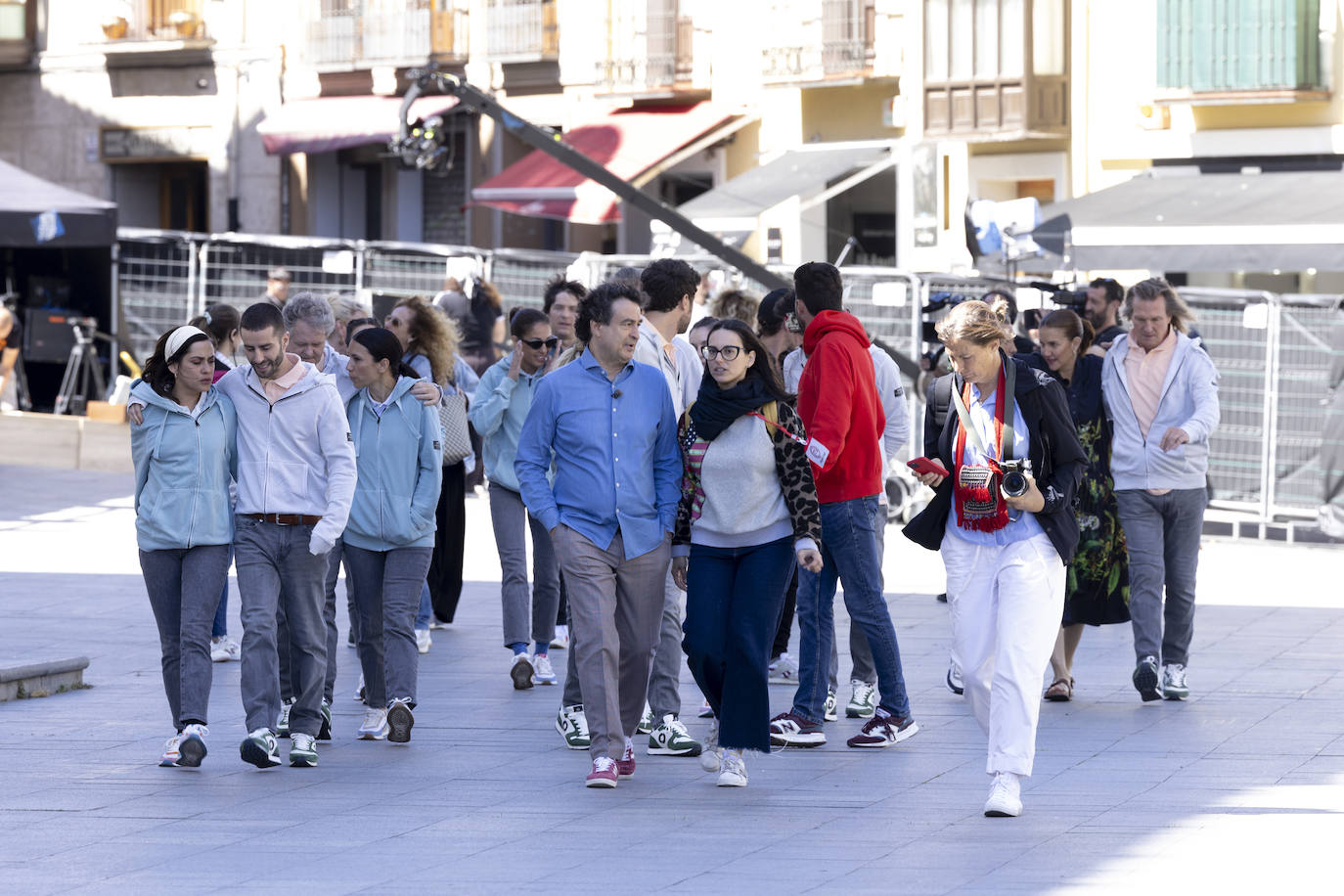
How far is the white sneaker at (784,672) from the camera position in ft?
34.6

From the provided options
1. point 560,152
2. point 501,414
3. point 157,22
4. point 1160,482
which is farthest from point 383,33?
point 1160,482

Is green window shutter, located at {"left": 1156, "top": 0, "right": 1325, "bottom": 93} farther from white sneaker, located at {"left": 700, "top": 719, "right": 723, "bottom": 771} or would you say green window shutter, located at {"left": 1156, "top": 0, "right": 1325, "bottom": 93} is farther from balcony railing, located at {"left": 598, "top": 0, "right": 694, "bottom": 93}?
white sneaker, located at {"left": 700, "top": 719, "right": 723, "bottom": 771}

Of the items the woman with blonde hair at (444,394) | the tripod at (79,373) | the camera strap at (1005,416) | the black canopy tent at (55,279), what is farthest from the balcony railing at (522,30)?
the camera strap at (1005,416)

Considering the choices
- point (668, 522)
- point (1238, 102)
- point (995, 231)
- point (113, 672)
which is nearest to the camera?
point (668, 522)

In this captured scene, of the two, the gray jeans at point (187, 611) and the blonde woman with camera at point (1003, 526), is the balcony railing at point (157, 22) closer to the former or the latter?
the gray jeans at point (187, 611)

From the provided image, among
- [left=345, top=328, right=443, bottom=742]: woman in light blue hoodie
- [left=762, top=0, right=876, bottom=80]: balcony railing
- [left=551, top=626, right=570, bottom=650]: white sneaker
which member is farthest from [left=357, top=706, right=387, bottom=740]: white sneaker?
[left=762, top=0, right=876, bottom=80]: balcony railing

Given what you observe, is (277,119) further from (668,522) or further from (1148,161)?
(668,522)

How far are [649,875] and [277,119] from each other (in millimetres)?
→ 29860

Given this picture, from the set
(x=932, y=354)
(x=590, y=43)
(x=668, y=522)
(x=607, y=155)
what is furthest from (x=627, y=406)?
(x=590, y=43)

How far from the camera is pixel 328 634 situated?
9.34m

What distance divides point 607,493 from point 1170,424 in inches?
128

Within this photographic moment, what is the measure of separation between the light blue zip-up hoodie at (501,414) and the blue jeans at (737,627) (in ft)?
9.11

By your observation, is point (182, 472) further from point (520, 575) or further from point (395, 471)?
point (520, 575)

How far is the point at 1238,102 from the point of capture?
27.5 metres
